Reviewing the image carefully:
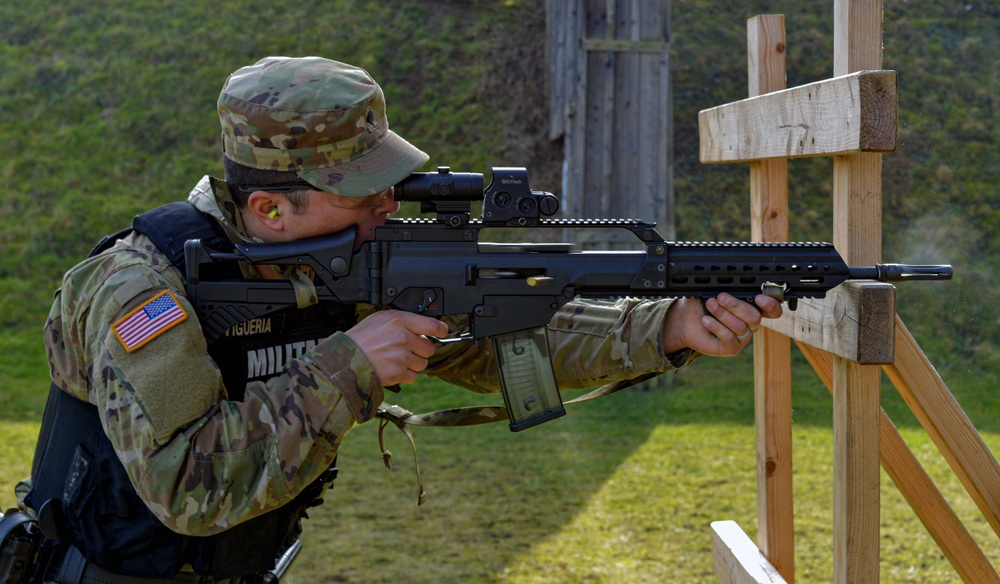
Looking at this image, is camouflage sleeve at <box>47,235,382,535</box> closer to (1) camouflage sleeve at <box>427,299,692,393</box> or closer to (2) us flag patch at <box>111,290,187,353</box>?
(2) us flag patch at <box>111,290,187,353</box>

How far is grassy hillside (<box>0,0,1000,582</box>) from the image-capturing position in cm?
523

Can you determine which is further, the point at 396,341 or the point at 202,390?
the point at 396,341

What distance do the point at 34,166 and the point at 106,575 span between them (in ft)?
32.5

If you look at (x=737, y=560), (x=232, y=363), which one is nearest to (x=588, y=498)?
(x=737, y=560)

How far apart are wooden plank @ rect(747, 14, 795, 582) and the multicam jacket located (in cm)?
143

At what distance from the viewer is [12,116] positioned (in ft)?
37.8

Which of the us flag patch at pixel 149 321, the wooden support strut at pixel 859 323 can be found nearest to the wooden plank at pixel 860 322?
the wooden support strut at pixel 859 323

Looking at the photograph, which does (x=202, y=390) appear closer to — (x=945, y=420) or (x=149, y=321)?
(x=149, y=321)


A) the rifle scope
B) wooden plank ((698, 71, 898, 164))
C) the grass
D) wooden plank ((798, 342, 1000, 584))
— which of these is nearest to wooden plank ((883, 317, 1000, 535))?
wooden plank ((798, 342, 1000, 584))

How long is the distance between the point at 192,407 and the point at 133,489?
327mm

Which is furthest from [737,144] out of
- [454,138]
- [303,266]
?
[454,138]

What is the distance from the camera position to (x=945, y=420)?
2449 mm

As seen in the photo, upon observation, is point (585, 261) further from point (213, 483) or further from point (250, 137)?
point (213, 483)

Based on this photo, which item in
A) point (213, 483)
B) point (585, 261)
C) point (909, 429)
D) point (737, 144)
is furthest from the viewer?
point (909, 429)
